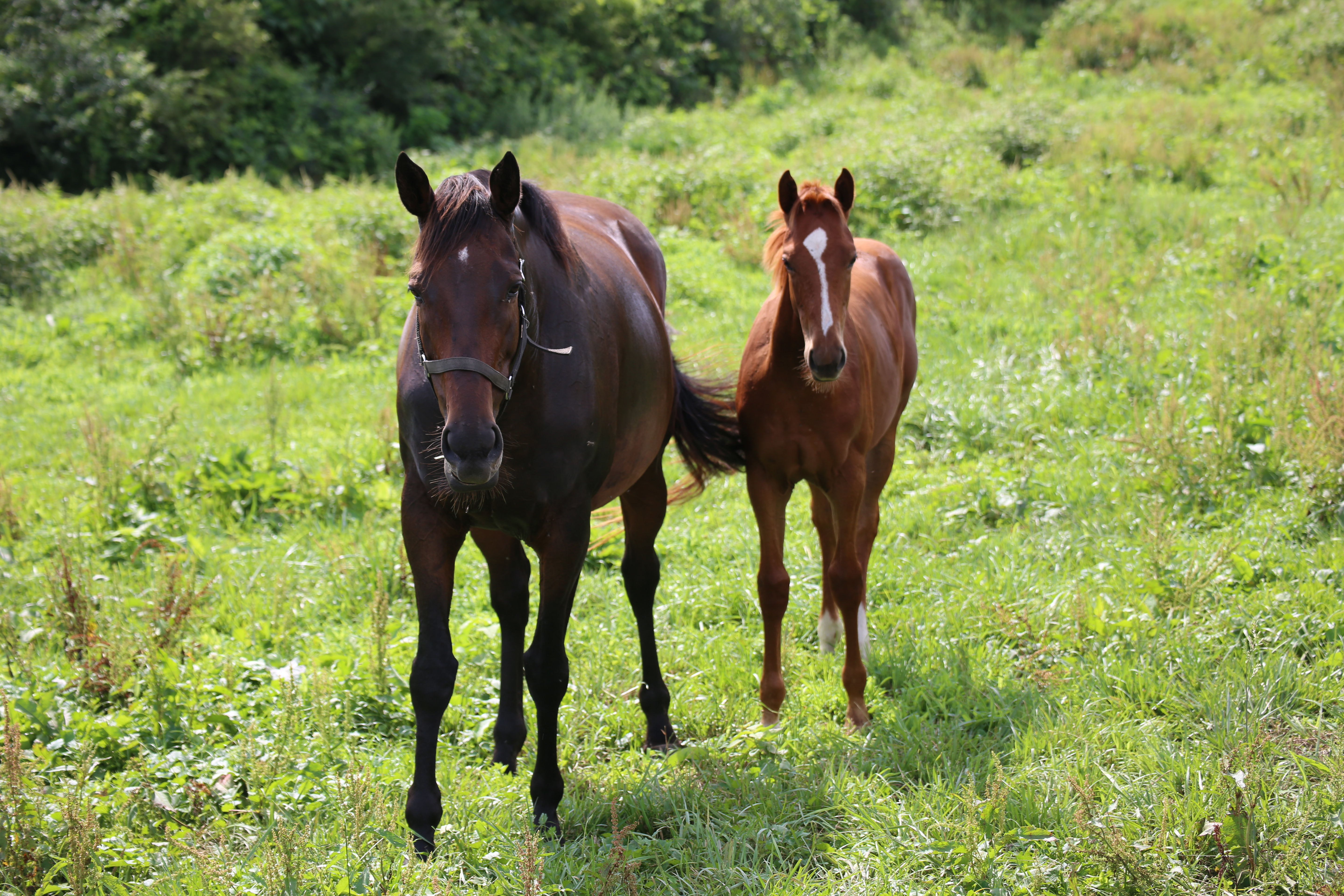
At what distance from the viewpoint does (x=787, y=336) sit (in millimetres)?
3809

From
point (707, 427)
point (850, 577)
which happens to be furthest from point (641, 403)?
point (850, 577)

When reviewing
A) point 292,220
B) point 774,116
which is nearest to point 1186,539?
Answer: point 292,220

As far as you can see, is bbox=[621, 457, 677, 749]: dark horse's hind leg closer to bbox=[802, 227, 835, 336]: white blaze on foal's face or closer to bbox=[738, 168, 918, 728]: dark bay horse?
bbox=[738, 168, 918, 728]: dark bay horse

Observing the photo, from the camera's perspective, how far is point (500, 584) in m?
3.40

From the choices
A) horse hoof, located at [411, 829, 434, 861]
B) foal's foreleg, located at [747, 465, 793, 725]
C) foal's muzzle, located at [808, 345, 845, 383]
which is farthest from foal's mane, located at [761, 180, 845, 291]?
horse hoof, located at [411, 829, 434, 861]

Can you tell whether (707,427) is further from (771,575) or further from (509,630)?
(509,630)

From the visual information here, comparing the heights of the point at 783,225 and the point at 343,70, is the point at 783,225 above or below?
below

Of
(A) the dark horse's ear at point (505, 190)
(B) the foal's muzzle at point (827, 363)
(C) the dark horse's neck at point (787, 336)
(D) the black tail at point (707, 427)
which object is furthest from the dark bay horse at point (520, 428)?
(B) the foal's muzzle at point (827, 363)

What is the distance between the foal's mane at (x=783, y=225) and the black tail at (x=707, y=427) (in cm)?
53

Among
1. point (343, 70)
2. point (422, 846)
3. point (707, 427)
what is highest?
point (343, 70)

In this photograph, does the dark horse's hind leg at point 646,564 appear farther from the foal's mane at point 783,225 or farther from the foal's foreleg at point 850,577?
the foal's mane at point 783,225

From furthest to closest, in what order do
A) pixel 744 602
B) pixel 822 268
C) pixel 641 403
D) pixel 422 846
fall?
pixel 744 602 → pixel 641 403 → pixel 822 268 → pixel 422 846

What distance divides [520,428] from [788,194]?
1.43 meters

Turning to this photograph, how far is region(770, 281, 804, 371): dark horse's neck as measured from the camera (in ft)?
12.3
